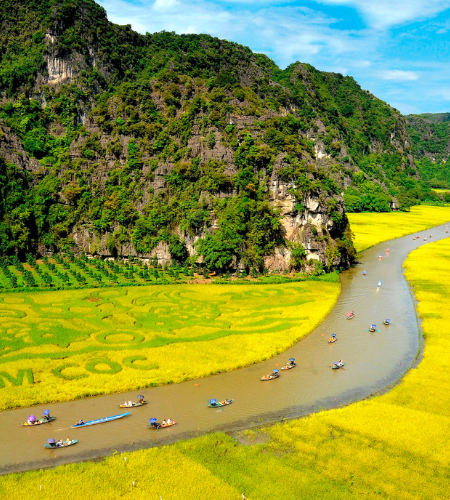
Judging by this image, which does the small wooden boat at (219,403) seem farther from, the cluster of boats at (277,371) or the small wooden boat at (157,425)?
the cluster of boats at (277,371)

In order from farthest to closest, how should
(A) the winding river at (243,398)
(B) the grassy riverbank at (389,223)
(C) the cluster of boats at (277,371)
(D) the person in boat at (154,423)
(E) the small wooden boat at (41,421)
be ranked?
1. (B) the grassy riverbank at (389,223)
2. (C) the cluster of boats at (277,371)
3. (E) the small wooden boat at (41,421)
4. (D) the person in boat at (154,423)
5. (A) the winding river at (243,398)

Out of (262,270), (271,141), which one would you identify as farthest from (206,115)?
(262,270)

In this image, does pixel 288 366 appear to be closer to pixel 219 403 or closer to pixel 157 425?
pixel 219 403

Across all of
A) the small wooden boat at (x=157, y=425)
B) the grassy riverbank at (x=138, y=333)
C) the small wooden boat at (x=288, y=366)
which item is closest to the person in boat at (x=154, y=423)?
the small wooden boat at (x=157, y=425)

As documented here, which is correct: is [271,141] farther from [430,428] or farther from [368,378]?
[430,428]

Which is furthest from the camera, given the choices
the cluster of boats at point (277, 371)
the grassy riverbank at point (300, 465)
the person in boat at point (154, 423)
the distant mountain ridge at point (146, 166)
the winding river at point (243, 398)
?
the distant mountain ridge at point (146, 166)

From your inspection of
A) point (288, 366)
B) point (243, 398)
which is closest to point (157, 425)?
point (243, 398)
